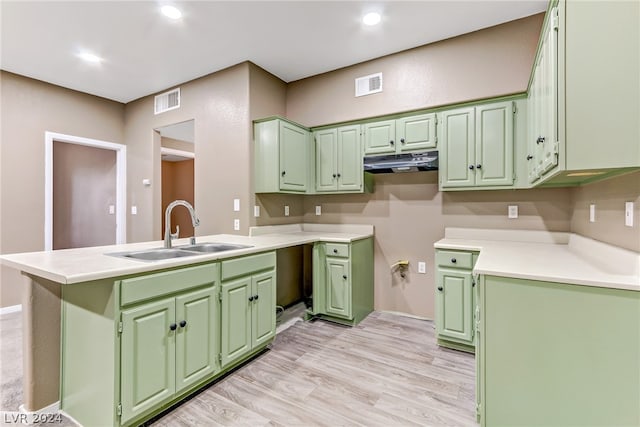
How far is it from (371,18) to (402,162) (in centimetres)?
128

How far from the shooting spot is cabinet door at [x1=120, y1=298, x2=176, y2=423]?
1.50 metres

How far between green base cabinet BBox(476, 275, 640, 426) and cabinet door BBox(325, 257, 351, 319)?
4.92 feet

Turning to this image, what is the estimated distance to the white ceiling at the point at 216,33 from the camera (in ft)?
7.95

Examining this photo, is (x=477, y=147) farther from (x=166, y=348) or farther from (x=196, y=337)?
(x=166, y=348)

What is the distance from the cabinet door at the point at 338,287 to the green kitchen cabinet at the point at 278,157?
953 mm

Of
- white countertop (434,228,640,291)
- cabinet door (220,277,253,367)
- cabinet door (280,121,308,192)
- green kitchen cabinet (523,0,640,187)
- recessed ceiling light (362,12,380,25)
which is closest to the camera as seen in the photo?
green kitchen cabinet (523,0,640,187)

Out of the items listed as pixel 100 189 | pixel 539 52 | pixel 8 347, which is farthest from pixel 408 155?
pixel 100 189

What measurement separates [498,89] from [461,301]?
193 cm

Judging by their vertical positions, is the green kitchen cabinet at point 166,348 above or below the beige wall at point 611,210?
below

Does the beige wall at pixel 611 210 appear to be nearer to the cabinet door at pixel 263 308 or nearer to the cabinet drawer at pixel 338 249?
the cabinet drawer at pixel 338 249

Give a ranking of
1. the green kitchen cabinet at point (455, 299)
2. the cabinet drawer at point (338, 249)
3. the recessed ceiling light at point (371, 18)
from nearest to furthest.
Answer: the green kitchen cabinet at point (455, 299) → the recessed ceiling light at point (371, 18) → the cabinet drawer at point (338, 249)

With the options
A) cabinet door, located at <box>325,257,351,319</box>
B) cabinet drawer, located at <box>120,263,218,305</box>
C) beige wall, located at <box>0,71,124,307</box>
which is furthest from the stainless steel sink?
beige wall, located at <box>0,71,124,307</box>

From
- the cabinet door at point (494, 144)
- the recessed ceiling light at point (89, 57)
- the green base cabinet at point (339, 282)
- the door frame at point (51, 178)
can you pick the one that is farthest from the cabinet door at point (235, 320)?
the door frame at point (51, 178)

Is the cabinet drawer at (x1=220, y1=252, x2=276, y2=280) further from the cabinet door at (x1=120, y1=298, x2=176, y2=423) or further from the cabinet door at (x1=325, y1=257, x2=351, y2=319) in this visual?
the cabinet door at (x1=325, y1=257, x2=351, y2=319)
